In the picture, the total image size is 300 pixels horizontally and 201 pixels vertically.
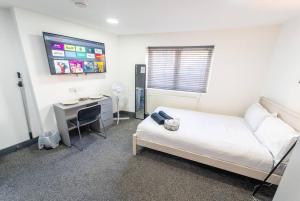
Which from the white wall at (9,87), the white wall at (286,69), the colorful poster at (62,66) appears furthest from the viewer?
the colorful poster at (62,66)

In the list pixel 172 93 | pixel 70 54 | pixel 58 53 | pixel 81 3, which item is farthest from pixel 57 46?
pixel 172 93

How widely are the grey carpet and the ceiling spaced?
225 cm

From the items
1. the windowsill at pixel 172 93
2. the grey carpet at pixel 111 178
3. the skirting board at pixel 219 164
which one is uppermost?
the windowsill at pixel 172 93

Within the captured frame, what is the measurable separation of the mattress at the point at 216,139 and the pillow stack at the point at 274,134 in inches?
2.7

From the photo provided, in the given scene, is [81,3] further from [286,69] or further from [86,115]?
[286,69]

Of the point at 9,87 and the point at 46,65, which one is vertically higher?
the point at 46,65

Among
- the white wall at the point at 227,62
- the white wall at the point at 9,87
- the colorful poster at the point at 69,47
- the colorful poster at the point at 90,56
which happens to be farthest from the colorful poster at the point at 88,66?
the white wall at the point at 227,62

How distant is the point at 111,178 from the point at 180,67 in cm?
273

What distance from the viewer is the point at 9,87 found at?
2080 mm

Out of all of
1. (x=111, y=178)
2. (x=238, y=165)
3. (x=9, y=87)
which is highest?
(x=9, y=87)

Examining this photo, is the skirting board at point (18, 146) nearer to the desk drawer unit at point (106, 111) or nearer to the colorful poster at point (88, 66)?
the desk drawer unit at point (106, 111)

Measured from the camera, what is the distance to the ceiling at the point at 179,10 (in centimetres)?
157

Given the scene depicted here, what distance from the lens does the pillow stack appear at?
142 cm

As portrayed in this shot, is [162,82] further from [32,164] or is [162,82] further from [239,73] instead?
[32,164]
